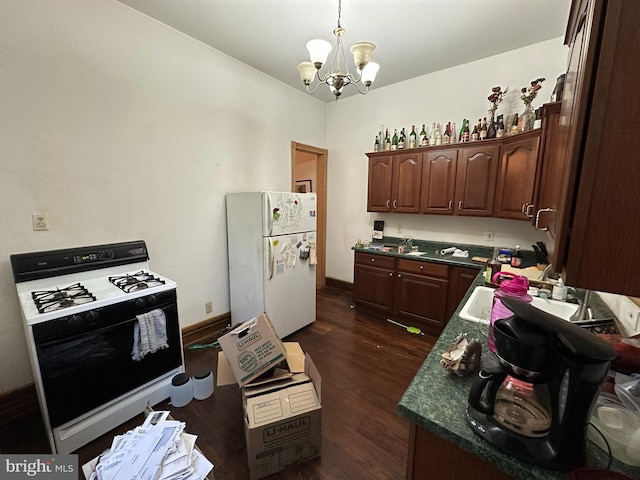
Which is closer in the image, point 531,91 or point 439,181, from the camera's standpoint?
point 531,91

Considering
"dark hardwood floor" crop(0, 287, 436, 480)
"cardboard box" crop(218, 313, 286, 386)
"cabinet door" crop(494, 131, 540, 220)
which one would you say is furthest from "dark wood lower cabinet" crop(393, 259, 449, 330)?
"cardboard box" crop(218, 313, 286, 386)

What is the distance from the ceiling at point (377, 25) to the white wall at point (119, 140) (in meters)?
0.26

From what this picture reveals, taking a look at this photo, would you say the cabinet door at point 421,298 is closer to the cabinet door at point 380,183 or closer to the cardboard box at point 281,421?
the cabinet door at point 380,183

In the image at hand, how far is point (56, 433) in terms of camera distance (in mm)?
1436

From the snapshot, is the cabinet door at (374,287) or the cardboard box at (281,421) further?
the cabinet door at (374,287)

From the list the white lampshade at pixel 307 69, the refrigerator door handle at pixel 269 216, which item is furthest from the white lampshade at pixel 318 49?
the refrigerator door handle at pixel 269 216

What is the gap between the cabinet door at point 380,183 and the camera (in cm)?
332

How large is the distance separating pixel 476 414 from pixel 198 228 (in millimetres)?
2639

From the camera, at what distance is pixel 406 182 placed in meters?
3.20

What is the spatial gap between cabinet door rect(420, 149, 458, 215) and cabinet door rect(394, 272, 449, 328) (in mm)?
811

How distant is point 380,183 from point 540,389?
116 inches

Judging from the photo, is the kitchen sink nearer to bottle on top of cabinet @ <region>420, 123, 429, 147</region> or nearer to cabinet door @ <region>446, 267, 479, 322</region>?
cabinet door @ <region>446, 267, 479, 322</region>
